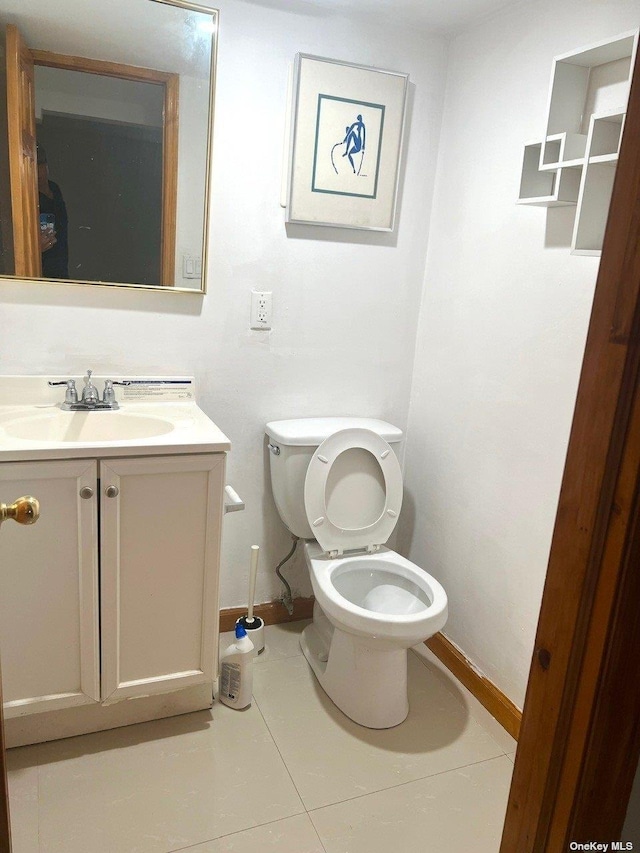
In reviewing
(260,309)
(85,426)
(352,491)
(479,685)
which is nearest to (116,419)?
(85,426)

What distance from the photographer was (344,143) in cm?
196

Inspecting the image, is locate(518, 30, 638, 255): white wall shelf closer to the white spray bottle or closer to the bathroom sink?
the bathroom sink

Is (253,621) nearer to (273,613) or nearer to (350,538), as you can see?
(273,613)

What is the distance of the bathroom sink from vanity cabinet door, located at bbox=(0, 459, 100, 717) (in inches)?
11.3

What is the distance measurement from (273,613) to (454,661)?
0.69m

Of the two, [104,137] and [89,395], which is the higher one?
[104,137]

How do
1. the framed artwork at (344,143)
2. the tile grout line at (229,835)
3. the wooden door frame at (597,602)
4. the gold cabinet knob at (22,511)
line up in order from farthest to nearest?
1. the framed artwork at (344,143)
2. the tile grout line at (229,835)
3. the gold cabinet knob at (22,511)
4. the wooden door frame at (597,602)

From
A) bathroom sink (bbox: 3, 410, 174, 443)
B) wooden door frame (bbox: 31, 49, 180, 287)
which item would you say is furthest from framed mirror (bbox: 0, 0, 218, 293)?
bathroom sink (bbox: 3, 410, 174, 443)

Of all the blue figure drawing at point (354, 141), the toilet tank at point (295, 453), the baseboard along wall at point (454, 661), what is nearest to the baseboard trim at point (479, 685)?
the baseboard along wall at point (454, 661)

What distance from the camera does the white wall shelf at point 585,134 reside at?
1.41 metres

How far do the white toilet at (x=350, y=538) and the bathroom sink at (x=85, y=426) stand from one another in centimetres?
43

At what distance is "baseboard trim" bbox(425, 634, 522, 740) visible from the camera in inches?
72.4

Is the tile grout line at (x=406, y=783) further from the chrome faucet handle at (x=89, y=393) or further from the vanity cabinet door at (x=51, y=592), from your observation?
the chrome faucet handle at (x=89, y=393)

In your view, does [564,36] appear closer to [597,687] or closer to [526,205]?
[526,205]
